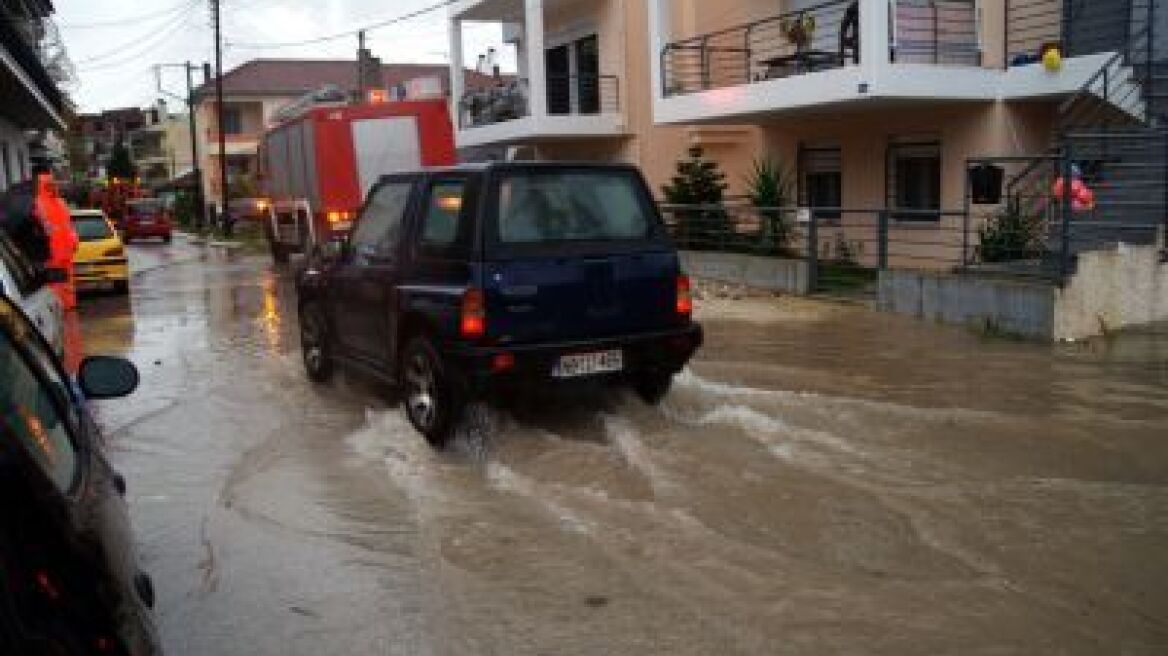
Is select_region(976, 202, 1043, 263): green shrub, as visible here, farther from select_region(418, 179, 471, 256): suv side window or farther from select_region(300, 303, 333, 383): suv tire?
select_region(418, 179, 471, 256): suv side window

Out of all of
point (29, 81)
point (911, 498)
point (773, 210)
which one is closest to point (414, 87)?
point (29, 81)

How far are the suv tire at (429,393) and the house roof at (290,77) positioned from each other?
189 ft

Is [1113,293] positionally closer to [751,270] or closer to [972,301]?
→ [972,301]

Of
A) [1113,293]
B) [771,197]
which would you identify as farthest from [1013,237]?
[771,197]

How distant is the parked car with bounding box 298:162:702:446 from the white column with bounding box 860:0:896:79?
7.90 metres

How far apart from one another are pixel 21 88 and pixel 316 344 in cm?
1367

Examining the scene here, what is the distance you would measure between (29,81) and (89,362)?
1901 centimetres

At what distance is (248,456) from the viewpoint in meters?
7.67

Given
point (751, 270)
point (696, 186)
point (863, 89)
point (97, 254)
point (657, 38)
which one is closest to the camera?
point (863, 89)

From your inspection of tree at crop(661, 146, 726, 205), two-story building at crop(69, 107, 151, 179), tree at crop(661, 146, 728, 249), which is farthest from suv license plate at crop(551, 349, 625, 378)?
two-story building at crop(69, 107, 151, 179)

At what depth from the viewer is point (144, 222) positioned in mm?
41156

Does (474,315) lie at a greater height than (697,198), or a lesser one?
lesser

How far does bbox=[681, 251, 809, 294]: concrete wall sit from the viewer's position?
15.6 metres

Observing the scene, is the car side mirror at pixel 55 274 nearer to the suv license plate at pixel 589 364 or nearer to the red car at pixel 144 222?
the suv license plate at pixel 589 364
